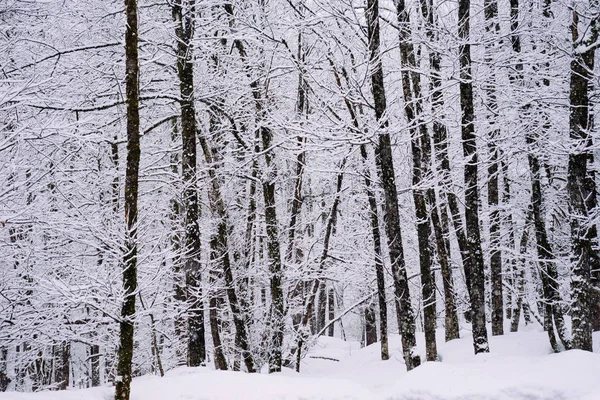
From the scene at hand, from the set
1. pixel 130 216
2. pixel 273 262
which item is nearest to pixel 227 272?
pixel 273 262

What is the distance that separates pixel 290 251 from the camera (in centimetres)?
1361

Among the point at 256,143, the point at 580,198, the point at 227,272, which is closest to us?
the point at 580,198

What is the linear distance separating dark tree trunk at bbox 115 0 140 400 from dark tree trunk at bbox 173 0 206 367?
2519 millimetres

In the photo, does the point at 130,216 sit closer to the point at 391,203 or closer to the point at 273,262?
the point at 391,203

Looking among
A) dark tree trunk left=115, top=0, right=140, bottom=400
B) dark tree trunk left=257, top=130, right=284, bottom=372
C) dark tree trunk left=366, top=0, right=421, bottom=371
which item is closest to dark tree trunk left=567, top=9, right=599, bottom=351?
dark tree trunk left=366, top=0, right=421, bottom=371

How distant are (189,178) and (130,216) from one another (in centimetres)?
335

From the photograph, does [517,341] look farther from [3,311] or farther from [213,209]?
[3,311]

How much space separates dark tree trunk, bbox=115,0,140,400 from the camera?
6582 mm

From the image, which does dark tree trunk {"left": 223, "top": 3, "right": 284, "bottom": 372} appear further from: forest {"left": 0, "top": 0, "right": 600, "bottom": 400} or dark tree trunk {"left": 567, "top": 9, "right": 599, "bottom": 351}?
dark tree trunk {"left": 567, "top": 9, "right": 599, "bottom": 351}

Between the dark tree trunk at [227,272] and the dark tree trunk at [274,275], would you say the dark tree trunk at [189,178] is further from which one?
the dark tree trunk at [274,275]

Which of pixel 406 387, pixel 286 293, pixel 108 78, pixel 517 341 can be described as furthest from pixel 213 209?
pixel 517 341

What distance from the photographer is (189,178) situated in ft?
33.9

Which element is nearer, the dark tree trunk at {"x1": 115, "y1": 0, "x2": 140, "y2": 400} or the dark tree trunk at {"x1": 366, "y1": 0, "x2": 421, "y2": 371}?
the dark tree trunk at {"x1": 115, "y1": 0, "x2": 140, "y2": 400}

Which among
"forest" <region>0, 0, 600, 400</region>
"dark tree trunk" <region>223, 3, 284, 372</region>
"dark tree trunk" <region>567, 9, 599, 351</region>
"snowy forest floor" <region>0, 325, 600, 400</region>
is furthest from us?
"dark tree trunk" <region>223, 3, 284, 372</region>
